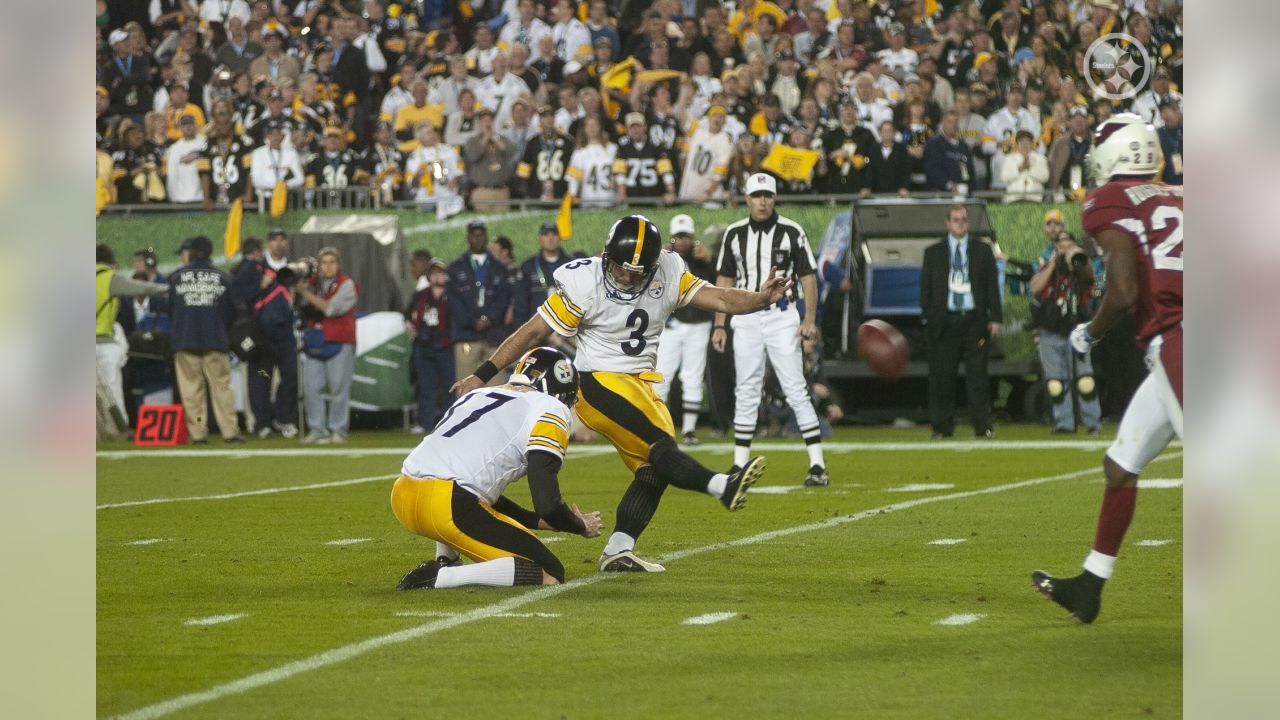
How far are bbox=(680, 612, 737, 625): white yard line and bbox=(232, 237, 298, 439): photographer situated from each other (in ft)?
39.2

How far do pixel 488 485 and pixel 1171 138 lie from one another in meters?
12.2

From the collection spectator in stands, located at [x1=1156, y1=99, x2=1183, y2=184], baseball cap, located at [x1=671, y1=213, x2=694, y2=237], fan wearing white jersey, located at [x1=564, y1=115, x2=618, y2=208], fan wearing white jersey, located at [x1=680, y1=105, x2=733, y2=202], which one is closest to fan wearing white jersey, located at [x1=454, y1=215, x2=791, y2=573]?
baseball cap, located at [x1=671, y1=213, x2=694, y2=237]

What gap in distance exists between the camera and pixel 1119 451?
6.10 m

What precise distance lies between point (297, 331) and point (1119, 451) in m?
13.0

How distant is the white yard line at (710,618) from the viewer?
6.25 meters

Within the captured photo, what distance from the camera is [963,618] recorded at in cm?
633

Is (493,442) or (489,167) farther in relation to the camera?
(489,167)

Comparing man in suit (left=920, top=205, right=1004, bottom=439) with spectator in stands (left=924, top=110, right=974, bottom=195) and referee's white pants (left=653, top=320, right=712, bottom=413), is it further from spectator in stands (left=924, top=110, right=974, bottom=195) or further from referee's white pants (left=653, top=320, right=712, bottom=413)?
referee's white pants (left=653, top=320, right=712, bottom=413)

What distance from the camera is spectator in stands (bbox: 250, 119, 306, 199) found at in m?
19.3

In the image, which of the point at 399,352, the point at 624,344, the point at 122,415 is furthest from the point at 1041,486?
the point at 122,415

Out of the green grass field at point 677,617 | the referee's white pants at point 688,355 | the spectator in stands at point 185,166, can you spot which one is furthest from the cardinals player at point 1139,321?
the spectator in stands at point 185,166

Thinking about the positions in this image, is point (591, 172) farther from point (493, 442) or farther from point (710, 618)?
point (710, 618)

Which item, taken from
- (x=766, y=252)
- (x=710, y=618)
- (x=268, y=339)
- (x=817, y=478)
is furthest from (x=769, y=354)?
(x=268, y=339)

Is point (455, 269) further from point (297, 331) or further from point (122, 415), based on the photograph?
point (122, 415)
